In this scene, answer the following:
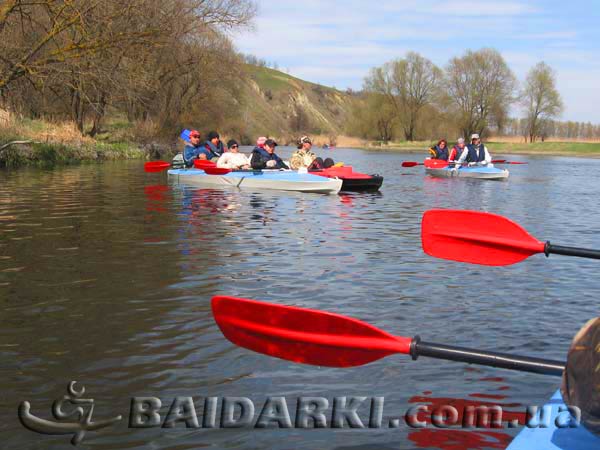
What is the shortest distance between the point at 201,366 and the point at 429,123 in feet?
244

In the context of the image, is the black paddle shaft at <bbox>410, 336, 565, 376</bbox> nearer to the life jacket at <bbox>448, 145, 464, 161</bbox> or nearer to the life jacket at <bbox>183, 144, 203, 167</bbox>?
the life jacket at <bbox>183, 144, 203, 167</bbox>

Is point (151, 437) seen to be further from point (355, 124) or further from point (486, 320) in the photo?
point (355, 124)

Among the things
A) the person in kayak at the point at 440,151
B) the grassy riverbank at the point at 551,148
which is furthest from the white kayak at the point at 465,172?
the grassy riverbank at the point at 551,148

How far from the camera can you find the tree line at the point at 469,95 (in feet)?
228

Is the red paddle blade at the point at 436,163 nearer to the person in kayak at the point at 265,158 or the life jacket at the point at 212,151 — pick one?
the life jacket at the point at 212,151

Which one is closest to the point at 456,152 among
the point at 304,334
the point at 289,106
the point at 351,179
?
the point at 351,179

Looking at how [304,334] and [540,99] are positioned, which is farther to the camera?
[540,99]

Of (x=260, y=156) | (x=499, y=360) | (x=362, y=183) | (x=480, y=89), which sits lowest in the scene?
(x=362, y=183)

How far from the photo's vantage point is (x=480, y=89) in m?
69.9

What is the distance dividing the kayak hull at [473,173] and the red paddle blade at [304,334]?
67.3 ft

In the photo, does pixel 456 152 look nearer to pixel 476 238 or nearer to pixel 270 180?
pixel 270 180

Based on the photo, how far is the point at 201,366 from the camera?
4496mm

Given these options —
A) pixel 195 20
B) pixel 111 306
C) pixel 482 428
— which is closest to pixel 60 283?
pixel 111 306

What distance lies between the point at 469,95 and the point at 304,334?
70412 mm
